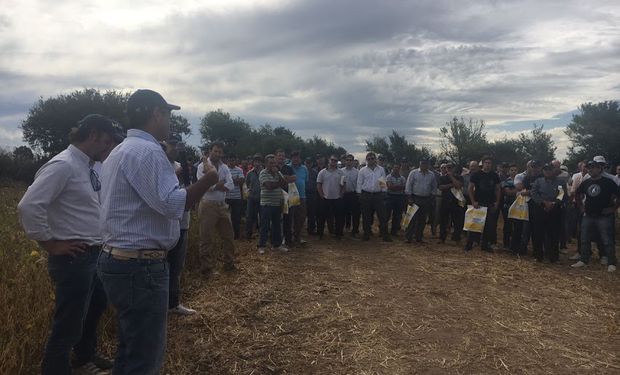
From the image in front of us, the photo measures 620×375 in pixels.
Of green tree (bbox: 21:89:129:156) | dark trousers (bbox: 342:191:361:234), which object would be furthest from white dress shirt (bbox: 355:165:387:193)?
green tree (bbox: 21:89:129:156)

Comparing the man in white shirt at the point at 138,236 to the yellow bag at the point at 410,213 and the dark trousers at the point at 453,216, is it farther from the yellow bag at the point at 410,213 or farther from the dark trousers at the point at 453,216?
the dark trousers at the point at 453,216

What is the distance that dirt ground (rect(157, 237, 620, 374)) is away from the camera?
411 centimetres

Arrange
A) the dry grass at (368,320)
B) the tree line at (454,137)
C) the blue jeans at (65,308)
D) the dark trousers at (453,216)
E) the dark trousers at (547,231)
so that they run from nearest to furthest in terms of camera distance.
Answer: the blue jeans at (65,308) < the dry grass at (368,320) < the dark trousers at (547,231) < the dark trousers at (453,216) < the tree line at (454,137)

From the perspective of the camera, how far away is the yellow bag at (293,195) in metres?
9.47

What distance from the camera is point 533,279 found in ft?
24.0

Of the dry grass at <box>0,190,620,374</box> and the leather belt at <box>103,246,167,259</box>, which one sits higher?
the leather belt at <box>103,246,167,259</box>

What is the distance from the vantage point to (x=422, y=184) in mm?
10523

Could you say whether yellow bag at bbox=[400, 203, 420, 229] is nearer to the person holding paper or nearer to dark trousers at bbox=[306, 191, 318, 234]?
the person holding paper

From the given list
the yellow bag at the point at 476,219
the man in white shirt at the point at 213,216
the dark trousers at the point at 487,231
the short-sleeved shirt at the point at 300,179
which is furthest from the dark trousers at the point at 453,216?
the man in white shirt at the point at 213,216

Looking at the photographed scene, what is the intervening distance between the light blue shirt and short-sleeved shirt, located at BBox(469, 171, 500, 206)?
27.0 ft

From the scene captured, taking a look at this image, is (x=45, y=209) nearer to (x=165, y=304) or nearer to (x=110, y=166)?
(x=110, y=166)

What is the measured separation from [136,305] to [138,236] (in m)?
0.36

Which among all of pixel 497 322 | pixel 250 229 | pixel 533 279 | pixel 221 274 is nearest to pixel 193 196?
pixel 497 322

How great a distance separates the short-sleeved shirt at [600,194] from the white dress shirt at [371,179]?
13.1 feet
